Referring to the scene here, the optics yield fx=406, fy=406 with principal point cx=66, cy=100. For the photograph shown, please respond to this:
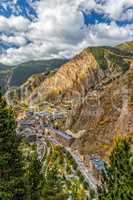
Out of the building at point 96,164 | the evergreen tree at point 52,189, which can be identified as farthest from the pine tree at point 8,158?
the building at point 96,164

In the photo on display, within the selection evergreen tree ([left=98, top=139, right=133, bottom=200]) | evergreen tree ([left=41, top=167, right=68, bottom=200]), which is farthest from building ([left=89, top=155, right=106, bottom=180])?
evergreen tree ([left=98, top=139, right=133, bottom=200])

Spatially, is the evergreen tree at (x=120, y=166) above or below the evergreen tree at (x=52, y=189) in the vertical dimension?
above

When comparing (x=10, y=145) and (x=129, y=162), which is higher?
(x=10, y=145)

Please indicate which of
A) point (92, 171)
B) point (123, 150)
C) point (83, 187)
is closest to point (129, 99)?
point (92, 171)

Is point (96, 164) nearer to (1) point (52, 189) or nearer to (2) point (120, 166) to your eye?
(1) point (52, 189)

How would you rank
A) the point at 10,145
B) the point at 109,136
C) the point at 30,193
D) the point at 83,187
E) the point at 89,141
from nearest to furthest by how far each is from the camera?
the point at 10,145 → the point at 30,193 → the point at 83,187 → the point at 109,136 → the point at 89,141

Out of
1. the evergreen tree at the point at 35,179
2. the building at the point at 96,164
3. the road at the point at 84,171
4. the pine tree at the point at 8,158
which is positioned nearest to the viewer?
the pine tree at the point at 8,158

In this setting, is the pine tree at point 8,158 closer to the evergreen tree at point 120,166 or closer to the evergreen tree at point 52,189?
the evergreen tree at point 120,166

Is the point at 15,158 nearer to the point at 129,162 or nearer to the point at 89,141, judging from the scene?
the point at 129,162
